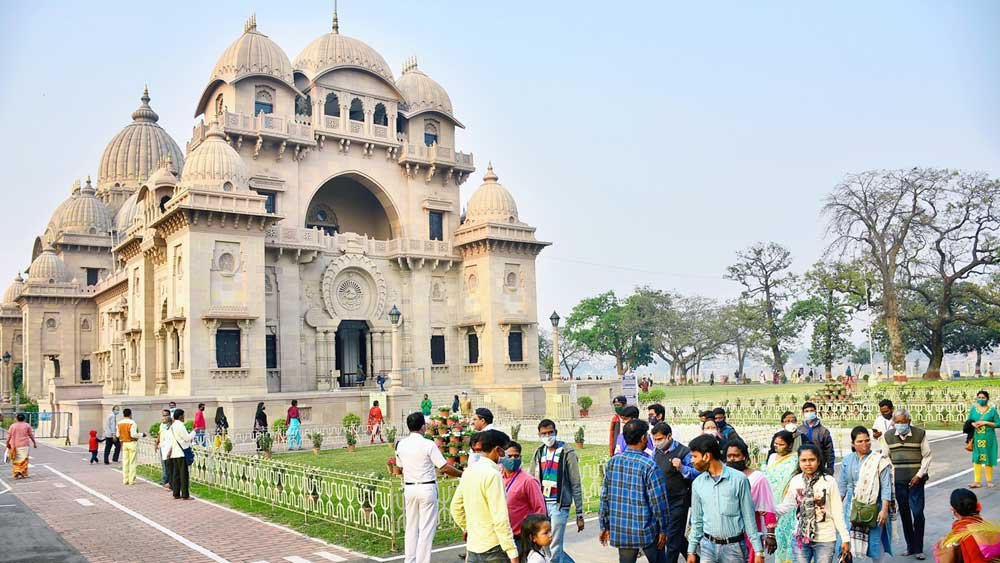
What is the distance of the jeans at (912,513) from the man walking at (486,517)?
5296 mm

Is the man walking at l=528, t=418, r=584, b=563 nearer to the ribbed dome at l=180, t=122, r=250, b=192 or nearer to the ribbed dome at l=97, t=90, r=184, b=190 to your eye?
the ribbed dome at l=180, t=122, r=250, b=192

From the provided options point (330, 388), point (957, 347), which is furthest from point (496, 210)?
point (957, 347)

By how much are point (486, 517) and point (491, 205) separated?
1268 inches

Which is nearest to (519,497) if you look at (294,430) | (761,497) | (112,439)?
(761,497)

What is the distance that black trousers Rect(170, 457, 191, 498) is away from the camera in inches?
603

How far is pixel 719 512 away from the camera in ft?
20.7

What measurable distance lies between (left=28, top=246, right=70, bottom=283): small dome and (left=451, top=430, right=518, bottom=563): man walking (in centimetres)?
5186

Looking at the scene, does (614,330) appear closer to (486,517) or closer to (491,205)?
(491,205)

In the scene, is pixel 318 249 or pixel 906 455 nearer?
pixel 906 455

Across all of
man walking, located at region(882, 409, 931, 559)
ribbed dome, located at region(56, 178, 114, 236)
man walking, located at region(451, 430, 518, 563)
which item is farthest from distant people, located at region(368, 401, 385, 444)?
ribbed dome, located at region(56, 178, 114, 236)

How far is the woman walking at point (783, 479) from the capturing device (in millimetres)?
6930

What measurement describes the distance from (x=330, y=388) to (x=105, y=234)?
96.7ft

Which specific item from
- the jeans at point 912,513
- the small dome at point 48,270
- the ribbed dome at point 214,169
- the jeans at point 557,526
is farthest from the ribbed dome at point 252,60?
the jeans at point 912,513

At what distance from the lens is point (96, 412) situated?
29.2 m
